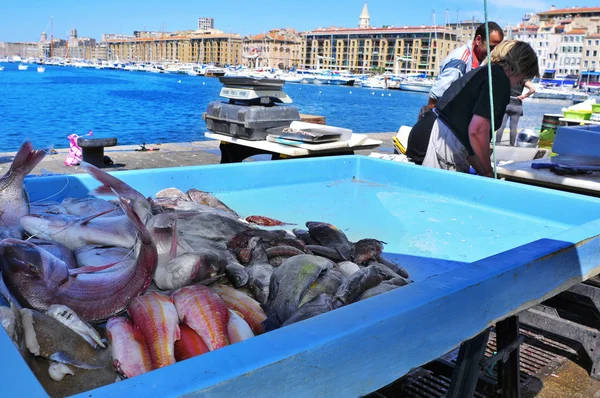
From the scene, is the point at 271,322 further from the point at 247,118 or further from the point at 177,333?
the point at 247,118

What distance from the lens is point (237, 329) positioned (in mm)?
1787

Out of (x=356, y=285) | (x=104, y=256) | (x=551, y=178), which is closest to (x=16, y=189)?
(x=104, y=256)

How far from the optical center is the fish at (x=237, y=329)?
175cm

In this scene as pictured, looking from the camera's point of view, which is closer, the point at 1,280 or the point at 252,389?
the point at 252,389

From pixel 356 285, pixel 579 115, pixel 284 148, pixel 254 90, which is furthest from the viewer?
pixel 579 115

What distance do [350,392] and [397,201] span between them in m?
2.69

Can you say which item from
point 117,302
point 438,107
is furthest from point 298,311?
point 438,107

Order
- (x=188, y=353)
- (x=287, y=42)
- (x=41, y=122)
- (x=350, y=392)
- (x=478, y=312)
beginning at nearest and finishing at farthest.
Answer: (x=350, y=392)
(x=188, y=353)
(x=478, y=312)
(x=41, y=122)
(x=287, y=42)

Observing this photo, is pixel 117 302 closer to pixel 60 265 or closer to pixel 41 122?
pixel 60 265

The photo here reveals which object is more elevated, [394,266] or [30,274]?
[30,274]

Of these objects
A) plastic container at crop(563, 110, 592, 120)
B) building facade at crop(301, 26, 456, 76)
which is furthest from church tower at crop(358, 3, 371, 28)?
plastic container at crop(563, 110, 592, 120)

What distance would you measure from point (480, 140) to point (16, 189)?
3.18 m

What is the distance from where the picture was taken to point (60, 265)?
1.88 m

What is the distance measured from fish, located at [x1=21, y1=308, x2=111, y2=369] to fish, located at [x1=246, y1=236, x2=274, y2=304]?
27.1 inches
